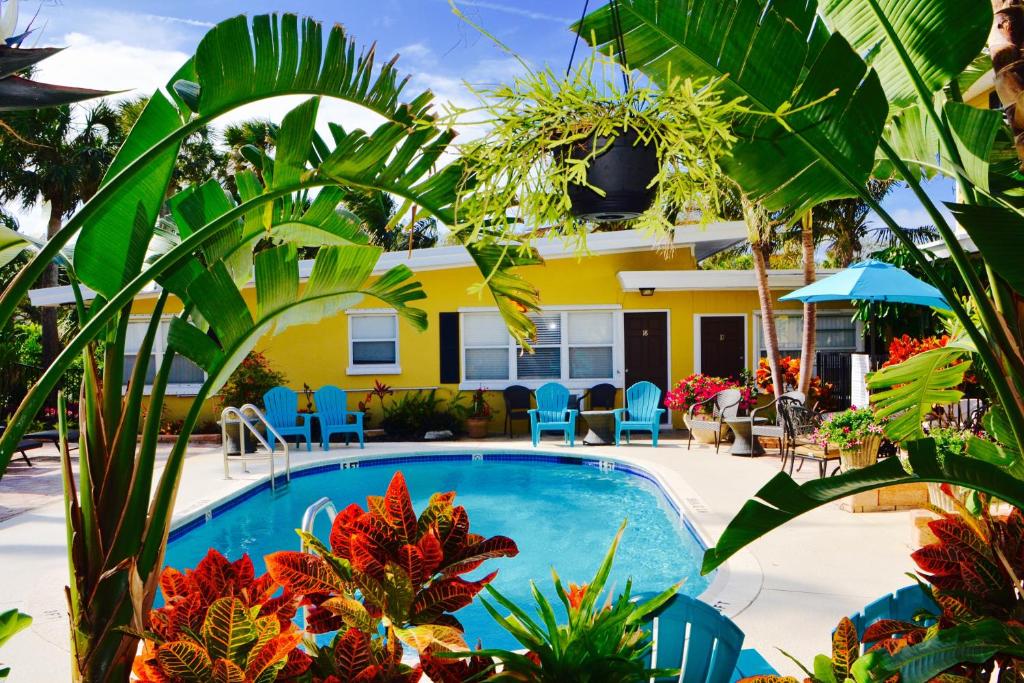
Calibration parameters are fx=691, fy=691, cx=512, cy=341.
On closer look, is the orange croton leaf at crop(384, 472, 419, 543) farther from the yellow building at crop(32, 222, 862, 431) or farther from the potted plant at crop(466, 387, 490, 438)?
the yellow building at crop(32, 222, 862, 431)

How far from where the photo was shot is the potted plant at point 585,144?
1497 mm

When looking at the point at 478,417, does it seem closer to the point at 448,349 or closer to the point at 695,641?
the point at 448,349

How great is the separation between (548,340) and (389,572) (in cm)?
1292

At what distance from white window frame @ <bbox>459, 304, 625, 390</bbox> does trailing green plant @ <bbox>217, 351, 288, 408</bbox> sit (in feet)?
12.5

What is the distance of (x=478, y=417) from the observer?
13594 mm

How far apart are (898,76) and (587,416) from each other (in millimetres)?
10231

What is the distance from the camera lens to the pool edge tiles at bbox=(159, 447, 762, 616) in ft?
16.1

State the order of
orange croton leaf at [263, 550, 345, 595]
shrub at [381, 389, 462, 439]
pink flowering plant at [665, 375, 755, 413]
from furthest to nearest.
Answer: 1. shrub at [381, 389, 462, 439]
2. pink flowering plant at [665, 375, 755, 413]
3. orange croton leaf at [263, 550, 345, 595]

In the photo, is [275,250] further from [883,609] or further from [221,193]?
[883,609]

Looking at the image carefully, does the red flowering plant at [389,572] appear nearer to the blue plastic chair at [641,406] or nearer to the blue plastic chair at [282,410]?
the blue plastic chair at [641,406]

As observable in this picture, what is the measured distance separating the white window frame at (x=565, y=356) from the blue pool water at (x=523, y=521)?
9.38 ft

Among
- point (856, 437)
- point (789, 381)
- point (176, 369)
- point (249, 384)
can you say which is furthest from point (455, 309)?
point (856, 437)

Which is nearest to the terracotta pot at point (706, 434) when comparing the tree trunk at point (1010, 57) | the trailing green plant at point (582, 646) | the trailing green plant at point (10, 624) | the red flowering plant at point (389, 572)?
the tree trunk at point (1010, 57)

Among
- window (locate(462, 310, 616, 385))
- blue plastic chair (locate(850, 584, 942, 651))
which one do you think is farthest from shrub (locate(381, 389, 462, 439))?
blue plastic chair (locate(850, 584, 942, 651))
